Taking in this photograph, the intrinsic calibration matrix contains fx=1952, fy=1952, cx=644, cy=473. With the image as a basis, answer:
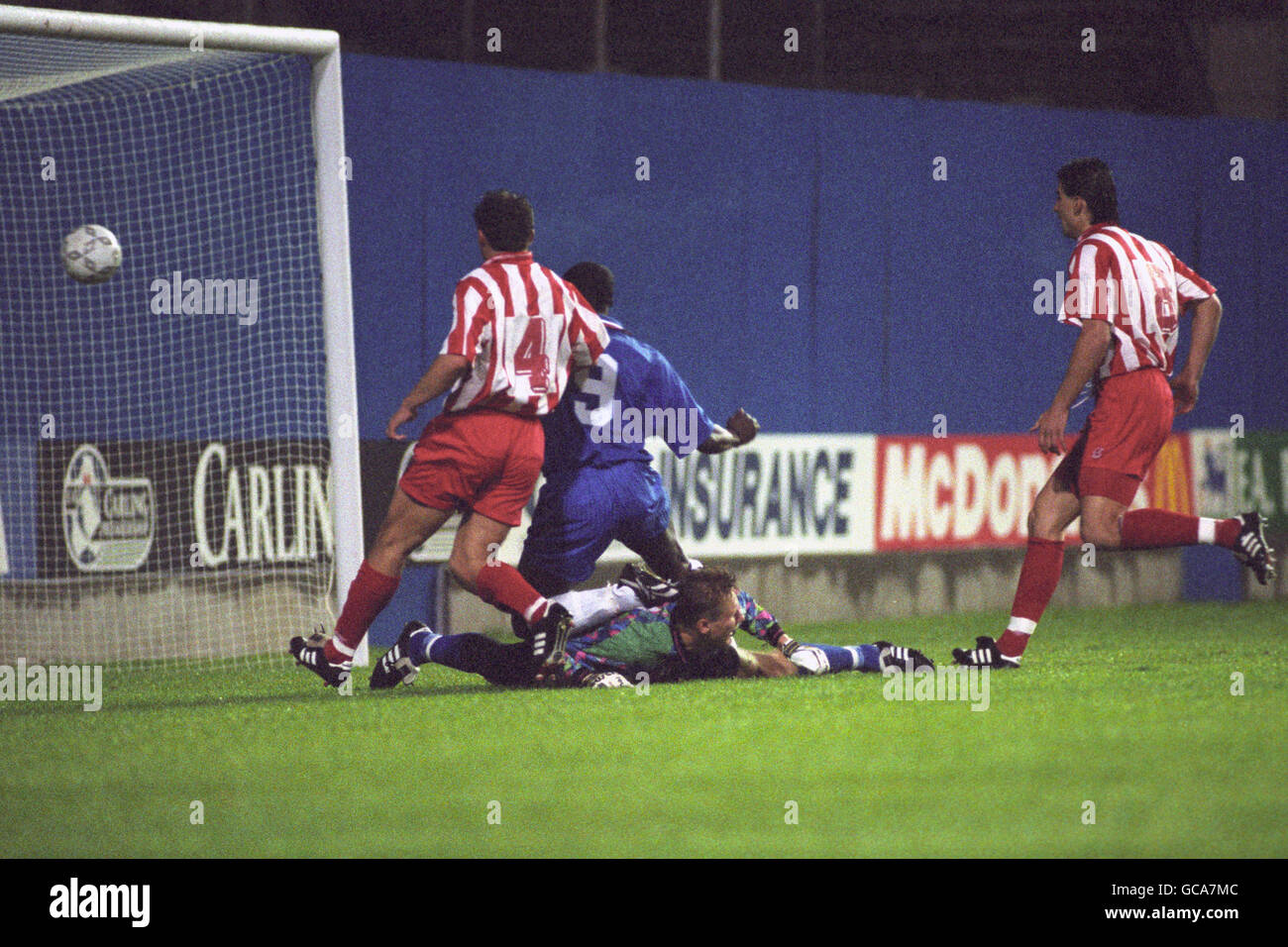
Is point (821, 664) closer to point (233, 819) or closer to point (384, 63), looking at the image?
point (233, 819)

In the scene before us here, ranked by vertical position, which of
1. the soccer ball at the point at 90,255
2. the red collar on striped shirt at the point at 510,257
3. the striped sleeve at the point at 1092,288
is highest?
the soccer ball at the point at 90,255

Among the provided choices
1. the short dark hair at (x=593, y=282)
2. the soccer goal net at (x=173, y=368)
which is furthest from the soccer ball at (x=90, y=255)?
the short dark hair at (x=593, y=282)

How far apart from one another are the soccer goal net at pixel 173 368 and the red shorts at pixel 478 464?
1391 mm

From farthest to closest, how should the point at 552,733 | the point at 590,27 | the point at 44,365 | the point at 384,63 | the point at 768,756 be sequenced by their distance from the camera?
the point at 590,27
the point at 384,63
the point at 44,365
the point at 552,733
the point at 768,756

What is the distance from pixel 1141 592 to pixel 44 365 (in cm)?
680

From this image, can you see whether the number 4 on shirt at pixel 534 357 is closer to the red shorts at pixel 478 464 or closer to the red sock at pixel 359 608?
the red shorts at pixel 478 464

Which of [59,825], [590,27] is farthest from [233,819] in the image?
[590,27]

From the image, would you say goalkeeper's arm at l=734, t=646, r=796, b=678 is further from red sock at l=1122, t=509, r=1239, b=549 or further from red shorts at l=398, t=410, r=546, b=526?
red sock at l=1122, t=509, r=1239, b=549

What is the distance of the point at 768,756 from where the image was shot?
5.68 metres

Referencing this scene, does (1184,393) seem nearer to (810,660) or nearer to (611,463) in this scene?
(810,660)

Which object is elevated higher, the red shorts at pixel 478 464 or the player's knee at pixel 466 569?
the red shorts at pixel 478 464

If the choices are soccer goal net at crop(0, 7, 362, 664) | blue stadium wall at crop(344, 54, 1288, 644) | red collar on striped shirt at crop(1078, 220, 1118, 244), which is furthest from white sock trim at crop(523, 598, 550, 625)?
blue stadium wall at crop(344, 54, 1288, 644)

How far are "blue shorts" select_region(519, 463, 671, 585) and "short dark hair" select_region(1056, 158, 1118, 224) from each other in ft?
6.67

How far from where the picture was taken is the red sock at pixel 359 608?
748 centimetres
